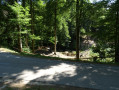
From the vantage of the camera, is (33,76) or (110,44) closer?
(33,76)

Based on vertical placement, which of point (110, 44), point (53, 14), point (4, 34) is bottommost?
point (110, 44)

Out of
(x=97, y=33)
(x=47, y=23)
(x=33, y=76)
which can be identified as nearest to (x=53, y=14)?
(x=47, y=23)

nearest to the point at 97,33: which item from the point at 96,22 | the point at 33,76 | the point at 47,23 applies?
the point at 96,22

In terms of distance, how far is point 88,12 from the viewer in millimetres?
7484

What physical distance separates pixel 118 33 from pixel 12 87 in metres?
8.57

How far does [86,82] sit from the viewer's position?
3484 mm

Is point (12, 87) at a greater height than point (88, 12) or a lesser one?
lesser

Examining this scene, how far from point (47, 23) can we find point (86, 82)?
42.9ft

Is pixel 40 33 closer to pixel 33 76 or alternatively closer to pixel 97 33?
pixel 97 33

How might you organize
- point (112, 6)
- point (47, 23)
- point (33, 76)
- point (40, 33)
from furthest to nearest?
1. point (40, 33)
2. point (47, 23)
3. point (112, 6)
4. point (33, 76)

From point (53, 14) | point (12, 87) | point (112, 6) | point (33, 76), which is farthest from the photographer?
point (53, 14)

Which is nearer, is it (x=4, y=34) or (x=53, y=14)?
(x=53, y=14)

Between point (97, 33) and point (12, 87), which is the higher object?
point (97, 33)

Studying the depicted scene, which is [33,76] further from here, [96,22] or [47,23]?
[47,23]
